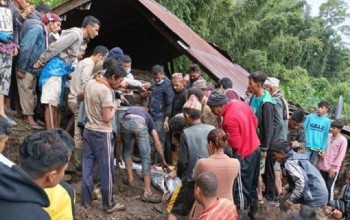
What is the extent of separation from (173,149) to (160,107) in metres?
0.70

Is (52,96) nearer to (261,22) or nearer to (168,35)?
(168,35)

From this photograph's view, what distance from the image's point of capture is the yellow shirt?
7.86 feet

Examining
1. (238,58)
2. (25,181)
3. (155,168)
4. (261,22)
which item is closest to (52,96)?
(155,168)

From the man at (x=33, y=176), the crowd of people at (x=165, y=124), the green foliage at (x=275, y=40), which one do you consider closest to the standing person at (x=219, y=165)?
the crowd of people at (x=165, y=124)

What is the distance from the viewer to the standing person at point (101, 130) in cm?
476

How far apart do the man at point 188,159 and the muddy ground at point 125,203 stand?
90cm

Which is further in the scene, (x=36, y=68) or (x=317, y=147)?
(x=317, y=147)

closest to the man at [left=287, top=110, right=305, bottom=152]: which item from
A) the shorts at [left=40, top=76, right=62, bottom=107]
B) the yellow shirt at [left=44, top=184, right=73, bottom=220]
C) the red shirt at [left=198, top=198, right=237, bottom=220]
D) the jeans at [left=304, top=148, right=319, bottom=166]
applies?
the jeans at [left=304, top=148, right=319, bottom=166]

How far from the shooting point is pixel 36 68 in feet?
19.4

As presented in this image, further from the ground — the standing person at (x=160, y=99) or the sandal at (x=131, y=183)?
the standing person at (x=160, y=99)

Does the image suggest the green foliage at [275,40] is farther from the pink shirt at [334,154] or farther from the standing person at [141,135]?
the standing person at [141,135]

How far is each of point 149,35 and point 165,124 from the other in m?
4.50

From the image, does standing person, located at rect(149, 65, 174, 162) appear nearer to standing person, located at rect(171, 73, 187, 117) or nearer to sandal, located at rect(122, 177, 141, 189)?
standing person, located at rect(171, 73, 187, 117)

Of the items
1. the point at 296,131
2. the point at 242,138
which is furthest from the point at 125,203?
the point at 296,131
